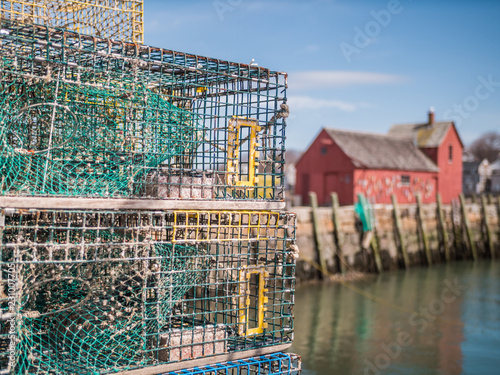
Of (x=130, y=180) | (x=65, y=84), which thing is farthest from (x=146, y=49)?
(x=130, y=180)

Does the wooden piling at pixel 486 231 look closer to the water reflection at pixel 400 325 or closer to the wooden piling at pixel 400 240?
the water reflection at pixel 400 325

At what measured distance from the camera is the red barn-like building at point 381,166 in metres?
28.0

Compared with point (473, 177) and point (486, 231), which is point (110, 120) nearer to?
point (486, 231)

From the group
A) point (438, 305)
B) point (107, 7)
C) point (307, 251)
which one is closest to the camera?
point (107, 7)

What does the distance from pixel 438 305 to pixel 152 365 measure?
43.4ft

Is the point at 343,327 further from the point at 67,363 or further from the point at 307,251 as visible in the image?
the point at 67,363

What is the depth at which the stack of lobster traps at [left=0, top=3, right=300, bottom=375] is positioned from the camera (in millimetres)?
4094

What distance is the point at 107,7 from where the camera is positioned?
223 inches

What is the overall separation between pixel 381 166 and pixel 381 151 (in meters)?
1.89

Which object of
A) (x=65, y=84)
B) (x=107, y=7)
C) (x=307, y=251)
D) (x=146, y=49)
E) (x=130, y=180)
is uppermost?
(x=107, y=7)

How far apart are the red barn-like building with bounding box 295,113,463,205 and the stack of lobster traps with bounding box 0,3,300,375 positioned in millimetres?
22753

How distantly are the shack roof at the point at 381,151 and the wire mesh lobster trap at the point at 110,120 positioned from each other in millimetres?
22815

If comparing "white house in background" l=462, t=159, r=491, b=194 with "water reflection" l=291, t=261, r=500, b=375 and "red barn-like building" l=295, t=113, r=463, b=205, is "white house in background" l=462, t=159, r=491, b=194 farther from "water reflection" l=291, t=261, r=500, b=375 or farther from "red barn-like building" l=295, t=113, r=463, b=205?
"water reflection" l=291, t=261, r=500, b=375

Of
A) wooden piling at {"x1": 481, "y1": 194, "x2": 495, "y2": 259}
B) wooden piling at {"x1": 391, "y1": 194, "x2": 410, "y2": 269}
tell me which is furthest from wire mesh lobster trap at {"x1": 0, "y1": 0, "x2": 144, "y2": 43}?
wooden piling at {"x1": 481, "y1": 194, "x2": 495, "y2": 259}
